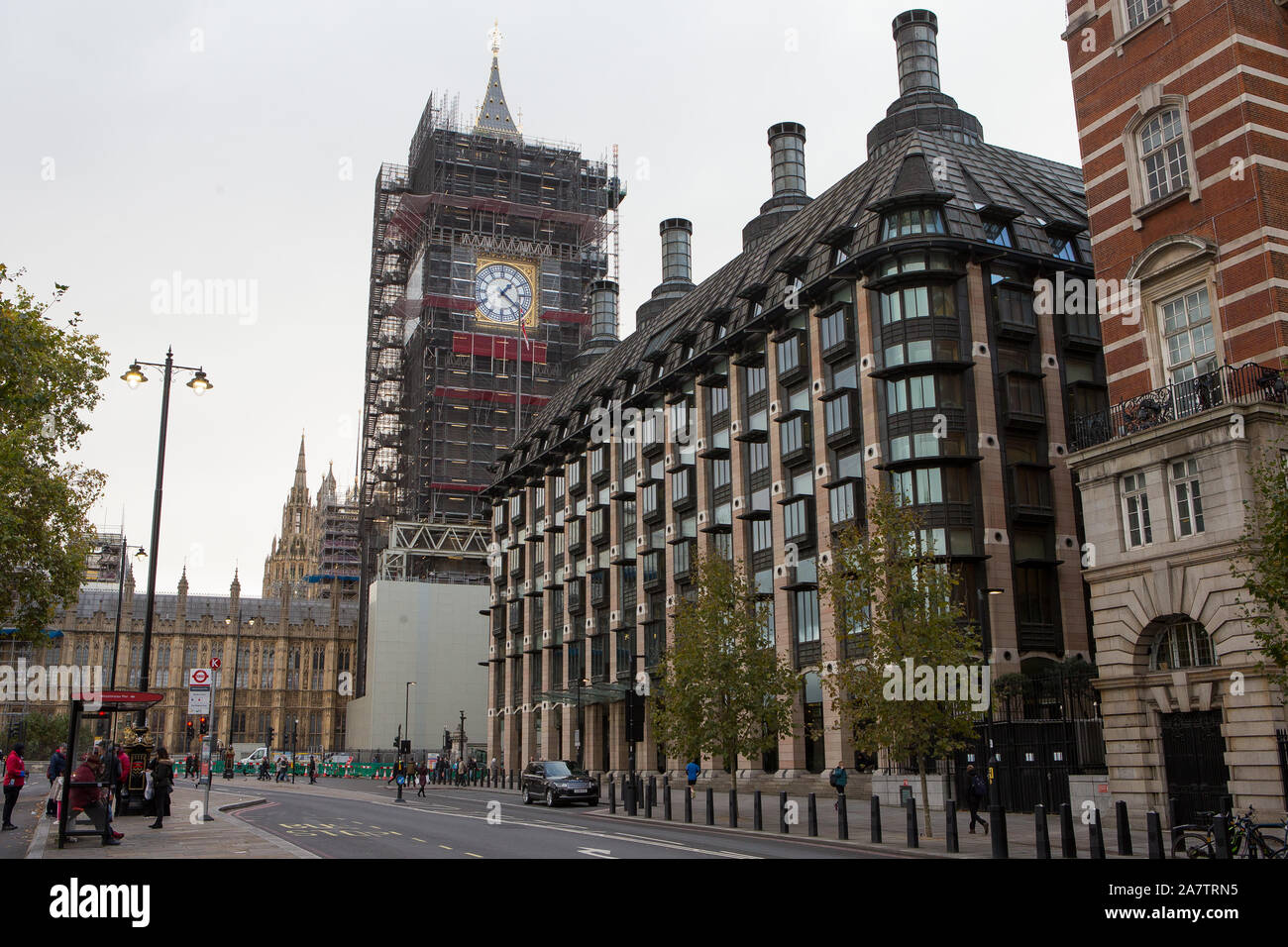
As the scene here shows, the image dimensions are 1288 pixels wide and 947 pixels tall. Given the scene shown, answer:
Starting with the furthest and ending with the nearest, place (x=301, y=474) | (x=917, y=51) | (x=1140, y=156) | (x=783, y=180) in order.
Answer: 1. (x=301, y=474)
2. (x=783, y=180)
3. (x=917, y=51)
4. (x=1140, y=156)

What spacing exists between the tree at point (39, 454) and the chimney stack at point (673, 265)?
4884 centimetres

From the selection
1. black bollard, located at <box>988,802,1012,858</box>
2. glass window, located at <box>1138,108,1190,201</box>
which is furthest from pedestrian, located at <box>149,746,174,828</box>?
glass window, located at <box>1138,108,1190,201</box>

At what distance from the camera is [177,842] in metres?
19.5

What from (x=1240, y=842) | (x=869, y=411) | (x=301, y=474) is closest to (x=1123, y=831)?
(x=1240, y=842)

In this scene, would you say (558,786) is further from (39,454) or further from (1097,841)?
(1097,841)

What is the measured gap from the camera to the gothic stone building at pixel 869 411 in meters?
40.3

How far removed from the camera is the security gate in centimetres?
2327

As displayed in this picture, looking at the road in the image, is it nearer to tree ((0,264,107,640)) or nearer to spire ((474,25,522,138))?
tree ((0,264,107,640))

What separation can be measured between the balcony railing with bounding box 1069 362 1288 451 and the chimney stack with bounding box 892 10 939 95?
33.2 m

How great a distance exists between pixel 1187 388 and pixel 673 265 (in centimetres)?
5707

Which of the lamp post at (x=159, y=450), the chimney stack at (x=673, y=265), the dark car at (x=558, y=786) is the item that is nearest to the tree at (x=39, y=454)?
the lamp post at (x=159, y=450)
